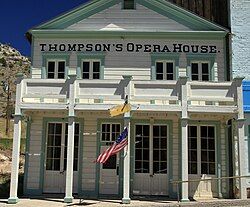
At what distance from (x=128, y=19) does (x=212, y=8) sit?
4.55m

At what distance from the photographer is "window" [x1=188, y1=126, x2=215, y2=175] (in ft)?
57.1

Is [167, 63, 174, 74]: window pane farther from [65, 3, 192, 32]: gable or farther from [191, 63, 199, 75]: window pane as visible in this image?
[65, 3, 192, 32]: gable

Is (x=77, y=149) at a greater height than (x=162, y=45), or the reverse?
(x=162, y=45)

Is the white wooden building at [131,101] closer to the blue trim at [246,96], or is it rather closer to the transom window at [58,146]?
the transom window at [58,146]

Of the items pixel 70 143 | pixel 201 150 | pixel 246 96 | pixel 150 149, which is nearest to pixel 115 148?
pixel 70 143

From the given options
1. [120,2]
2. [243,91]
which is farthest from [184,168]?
[120,2]

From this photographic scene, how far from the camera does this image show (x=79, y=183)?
17.3 m

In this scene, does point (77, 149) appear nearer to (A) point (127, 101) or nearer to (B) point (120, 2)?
(A) point (127, 101)

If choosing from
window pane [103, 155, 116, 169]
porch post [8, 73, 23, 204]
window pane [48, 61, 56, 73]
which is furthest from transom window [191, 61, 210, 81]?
porch post [8, 73, 23, 204]

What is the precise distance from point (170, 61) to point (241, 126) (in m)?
4.50

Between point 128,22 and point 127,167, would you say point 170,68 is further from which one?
point 127,167

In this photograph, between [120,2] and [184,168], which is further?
[120,2]

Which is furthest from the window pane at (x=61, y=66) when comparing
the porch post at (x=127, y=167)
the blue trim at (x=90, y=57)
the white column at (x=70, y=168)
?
the porch post at (x=127, y=167)

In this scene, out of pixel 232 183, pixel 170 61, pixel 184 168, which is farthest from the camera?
pixel 170 61
